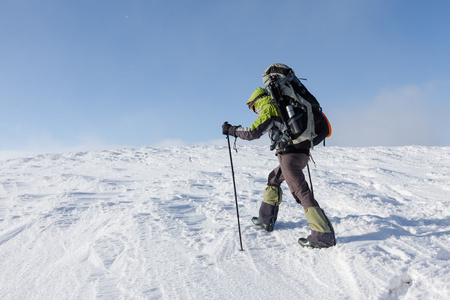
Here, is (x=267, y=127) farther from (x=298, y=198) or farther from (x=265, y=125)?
(x=298, y=198)

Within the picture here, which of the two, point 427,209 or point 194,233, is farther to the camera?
point 427,209

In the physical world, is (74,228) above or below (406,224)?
above

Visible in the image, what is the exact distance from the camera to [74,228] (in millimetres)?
4805

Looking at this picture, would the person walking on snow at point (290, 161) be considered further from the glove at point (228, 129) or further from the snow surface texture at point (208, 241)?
the snow surface texture at point (208, 241)

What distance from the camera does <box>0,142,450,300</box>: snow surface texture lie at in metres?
2.80

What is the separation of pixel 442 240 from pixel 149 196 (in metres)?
5.09

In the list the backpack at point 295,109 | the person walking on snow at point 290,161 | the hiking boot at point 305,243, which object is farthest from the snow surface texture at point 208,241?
the backpack at point 295,109

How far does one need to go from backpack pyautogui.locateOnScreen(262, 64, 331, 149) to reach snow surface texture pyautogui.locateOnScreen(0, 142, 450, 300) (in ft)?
4.37

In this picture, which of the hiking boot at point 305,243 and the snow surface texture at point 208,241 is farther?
the hiking boot at point 305,243

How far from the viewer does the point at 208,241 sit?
3945 mm

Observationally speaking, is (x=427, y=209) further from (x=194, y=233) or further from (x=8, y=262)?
(x=8, y=262)

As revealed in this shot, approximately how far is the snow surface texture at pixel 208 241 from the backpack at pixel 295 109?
1332mm

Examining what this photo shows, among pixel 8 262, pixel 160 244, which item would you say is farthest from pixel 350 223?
pixel 8 262

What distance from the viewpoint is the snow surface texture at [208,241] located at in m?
2.80
